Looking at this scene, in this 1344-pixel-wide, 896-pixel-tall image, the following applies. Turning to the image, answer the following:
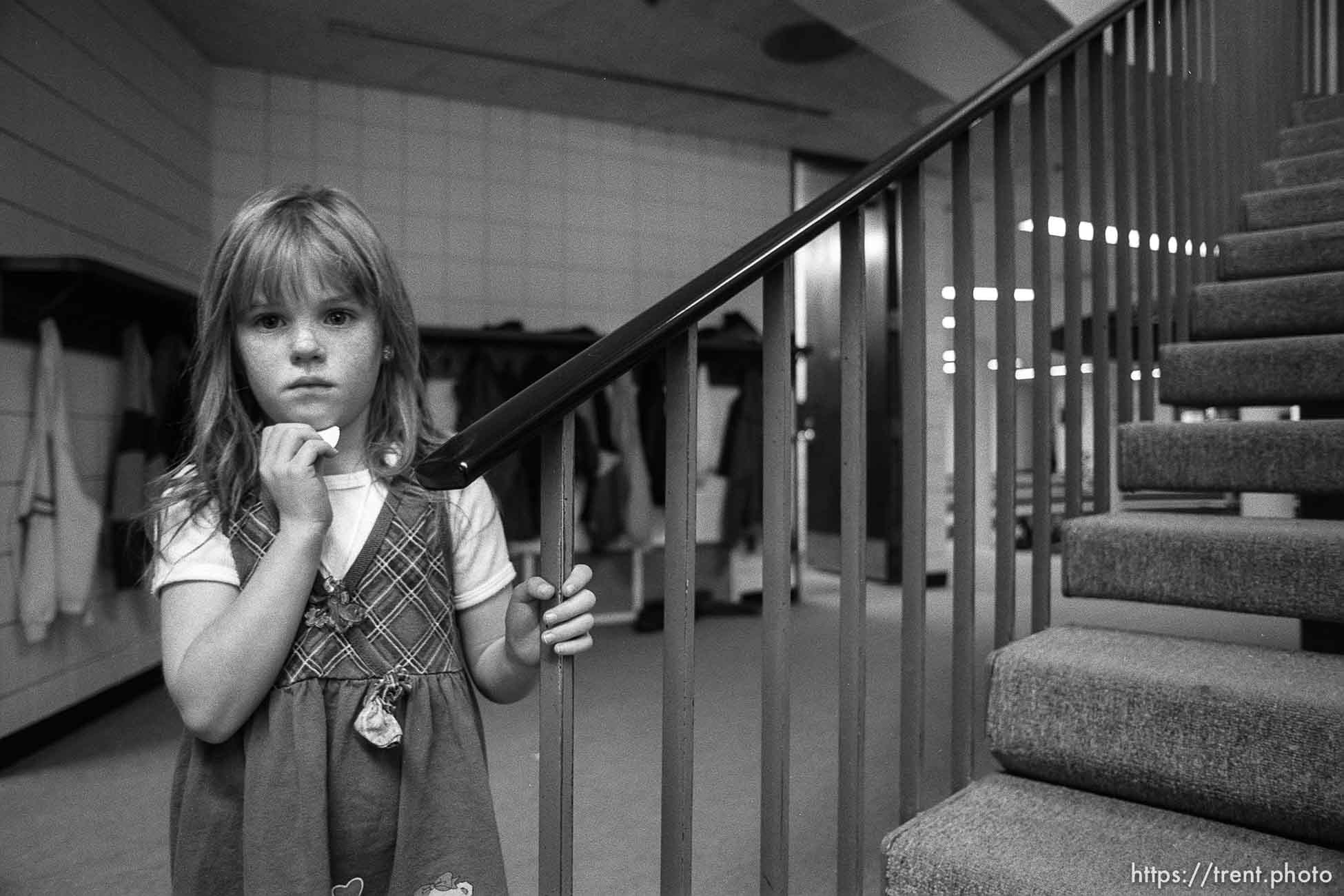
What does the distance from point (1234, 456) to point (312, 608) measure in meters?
1.64

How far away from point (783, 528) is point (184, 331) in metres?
3.14

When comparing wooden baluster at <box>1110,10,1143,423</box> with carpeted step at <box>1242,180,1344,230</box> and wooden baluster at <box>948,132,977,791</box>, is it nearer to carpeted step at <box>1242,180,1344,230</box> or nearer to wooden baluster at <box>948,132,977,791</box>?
wooden baluster at <box>948,132,977,791</box>

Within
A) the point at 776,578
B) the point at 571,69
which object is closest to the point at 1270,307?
the point at 776,578

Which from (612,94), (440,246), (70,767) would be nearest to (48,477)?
(70,767)

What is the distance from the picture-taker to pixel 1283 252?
2.35 m

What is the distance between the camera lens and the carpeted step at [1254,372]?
5.88 ft

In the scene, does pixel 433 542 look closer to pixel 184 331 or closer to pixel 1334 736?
pixel 1334 736

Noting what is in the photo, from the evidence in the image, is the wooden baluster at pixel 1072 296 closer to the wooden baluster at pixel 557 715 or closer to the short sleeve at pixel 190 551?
the wooden baluster at pixel 557 715

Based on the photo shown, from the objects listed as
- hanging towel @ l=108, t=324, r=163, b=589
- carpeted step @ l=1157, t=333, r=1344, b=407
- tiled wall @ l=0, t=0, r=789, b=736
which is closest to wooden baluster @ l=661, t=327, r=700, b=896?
carpeted step @ l=1157, t=333, r=1344, b=407

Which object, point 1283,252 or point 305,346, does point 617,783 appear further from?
point 1283,252

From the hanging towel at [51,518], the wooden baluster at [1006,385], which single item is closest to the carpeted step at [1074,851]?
the wooden baluster at [1006,385]

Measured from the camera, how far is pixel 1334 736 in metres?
1.14

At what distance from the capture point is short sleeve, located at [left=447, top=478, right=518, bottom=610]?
905 millimetres

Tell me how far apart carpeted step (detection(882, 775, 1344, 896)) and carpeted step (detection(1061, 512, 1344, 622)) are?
1.30ft
